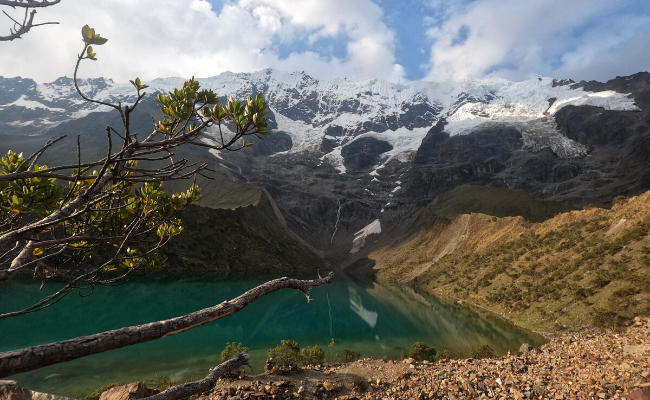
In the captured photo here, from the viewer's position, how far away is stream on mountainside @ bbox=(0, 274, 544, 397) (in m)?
19.0

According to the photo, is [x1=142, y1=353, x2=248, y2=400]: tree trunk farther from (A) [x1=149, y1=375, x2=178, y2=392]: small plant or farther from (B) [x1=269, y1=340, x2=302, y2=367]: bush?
(A) [x1=149, y1=375, x2=178, y2=392]: small plant

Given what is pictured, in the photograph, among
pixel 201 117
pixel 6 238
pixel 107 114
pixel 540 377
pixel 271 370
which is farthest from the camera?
pixel 107 114

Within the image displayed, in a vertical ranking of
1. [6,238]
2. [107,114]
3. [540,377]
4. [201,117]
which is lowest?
[540,377]

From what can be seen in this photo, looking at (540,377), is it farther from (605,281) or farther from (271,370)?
(605,281)

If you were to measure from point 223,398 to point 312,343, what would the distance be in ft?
63.4

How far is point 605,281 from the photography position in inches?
1022

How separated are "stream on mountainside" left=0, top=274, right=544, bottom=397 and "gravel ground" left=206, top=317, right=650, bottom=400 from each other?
27.6 ft

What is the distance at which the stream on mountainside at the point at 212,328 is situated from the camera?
19.0 meters

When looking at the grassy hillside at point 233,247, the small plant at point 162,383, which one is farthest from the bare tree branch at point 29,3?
the grassy hillside at point 233,247

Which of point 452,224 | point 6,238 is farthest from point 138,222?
point 452,224

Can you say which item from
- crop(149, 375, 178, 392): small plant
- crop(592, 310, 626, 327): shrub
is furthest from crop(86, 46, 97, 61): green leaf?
crop(592, 310, 626, 327): shrub

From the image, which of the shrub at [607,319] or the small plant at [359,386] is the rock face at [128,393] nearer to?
the small plant at [359,386]

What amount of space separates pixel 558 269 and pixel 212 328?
37.9m

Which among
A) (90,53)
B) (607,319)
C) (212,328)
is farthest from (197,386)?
(212,328)
